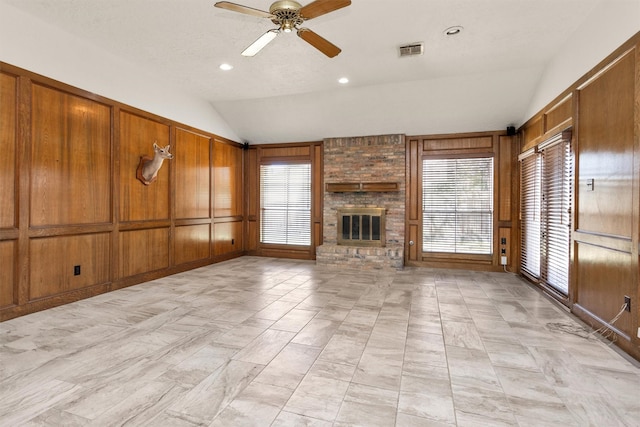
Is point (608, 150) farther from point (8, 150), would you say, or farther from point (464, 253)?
point (8, 150)

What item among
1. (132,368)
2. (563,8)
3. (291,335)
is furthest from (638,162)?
(132,368)

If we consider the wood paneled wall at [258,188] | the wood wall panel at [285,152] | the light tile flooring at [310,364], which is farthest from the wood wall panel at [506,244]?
the wood wall panel at [285,152]

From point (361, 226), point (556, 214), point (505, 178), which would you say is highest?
point (505, 178)

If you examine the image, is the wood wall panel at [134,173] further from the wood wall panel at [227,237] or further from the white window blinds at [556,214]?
the white window blinds at [556,214]

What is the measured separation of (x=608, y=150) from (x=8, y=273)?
241 inches

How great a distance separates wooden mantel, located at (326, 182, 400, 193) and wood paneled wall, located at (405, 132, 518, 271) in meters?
0.43

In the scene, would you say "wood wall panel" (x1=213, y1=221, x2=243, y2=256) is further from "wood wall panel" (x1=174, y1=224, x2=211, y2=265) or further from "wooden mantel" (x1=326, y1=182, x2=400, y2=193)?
"wooden mantel" (x1=326, y1=182, x2=400, y2=193)

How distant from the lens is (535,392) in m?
2.16

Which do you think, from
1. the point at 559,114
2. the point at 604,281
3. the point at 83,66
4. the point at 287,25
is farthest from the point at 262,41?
the point at 604,281

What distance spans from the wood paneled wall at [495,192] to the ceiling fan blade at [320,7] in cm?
440

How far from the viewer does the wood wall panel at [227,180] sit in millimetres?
6969

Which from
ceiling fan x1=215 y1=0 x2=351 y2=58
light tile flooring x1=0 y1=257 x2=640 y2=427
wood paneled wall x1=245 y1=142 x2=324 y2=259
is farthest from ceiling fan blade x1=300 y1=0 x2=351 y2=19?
wood paneled wall x1=245 y1=142 x2=324 y2=259

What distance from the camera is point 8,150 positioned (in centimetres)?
349

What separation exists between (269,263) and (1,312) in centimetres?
424
